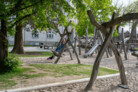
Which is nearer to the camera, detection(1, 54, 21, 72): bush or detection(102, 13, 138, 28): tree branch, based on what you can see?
detection(102, 13, 138, 28): tree branch

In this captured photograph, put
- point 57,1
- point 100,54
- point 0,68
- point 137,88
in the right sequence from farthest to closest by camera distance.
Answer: point 57,1, point 0,68, point 137,88, point 100,54

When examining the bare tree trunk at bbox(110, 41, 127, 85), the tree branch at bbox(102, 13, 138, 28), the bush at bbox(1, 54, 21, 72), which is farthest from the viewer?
the bush at bbox(1, 54, 21, 72)

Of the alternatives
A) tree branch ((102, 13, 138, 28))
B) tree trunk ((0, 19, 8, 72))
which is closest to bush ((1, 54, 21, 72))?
tree trunk ((0, 19, 8, 72))

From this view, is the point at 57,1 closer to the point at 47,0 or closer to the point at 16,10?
the point at 47,0

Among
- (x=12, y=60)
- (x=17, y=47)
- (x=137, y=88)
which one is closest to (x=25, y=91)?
(x=12, y=60)

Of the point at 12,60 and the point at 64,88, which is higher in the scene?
the point at 12,60

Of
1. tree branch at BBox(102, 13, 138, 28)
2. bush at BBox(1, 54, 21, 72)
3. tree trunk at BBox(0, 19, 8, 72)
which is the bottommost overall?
bush at BBox(1, 54, 21, 72)

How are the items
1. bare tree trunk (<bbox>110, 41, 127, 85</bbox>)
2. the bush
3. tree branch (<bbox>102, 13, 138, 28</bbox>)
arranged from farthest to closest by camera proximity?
the bush < bare tree trunk (<bbox>110, 41, 127, 85</bbox>) < tree branch (<bbox>102, 13, 138, 28</bbox>)

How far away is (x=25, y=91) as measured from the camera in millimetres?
3814

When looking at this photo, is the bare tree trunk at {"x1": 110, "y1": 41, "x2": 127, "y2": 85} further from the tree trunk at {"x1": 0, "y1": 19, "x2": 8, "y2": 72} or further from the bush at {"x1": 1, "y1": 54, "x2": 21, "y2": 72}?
the tree trunk at {"x1": 0, "y1": 19, "x2": 8, "y2": 72}

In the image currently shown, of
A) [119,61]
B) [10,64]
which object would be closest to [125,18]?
[119,61]

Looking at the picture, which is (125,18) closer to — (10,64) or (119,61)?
(119,61)

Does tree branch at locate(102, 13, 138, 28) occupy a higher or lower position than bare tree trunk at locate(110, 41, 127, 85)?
higher

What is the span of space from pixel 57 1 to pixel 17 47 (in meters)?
8.98
